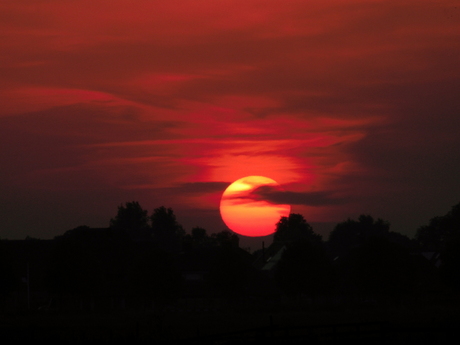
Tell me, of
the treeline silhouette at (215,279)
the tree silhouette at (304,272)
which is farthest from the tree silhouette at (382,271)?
the tree silhouette at (304,272)

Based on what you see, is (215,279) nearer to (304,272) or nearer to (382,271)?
(304,272)

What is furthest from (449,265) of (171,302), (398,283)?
(171,302)

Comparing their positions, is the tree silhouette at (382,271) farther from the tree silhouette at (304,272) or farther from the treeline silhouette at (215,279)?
the tree silhouette at (304,272)

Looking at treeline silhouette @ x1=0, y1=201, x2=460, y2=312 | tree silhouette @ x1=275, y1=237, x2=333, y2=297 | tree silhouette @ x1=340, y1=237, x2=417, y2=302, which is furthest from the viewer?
tree silhouette @ x1=275, y1=237, x2=333, y2=297

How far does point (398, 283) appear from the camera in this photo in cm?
9088

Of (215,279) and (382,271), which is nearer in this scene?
(382,271)

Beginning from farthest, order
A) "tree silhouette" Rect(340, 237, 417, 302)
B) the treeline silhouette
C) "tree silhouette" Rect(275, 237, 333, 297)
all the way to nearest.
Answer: "tree silhouette" Rect(275, 237, 333, 297), "tree silhouette" Rect(340, 237, 417, 302), the treeline silhouette

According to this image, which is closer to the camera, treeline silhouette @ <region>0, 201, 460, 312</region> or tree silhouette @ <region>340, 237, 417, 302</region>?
treeline silhouette @ <region>0, 201, 460, 312</region>

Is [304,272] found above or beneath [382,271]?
above

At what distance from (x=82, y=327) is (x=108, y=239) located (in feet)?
177

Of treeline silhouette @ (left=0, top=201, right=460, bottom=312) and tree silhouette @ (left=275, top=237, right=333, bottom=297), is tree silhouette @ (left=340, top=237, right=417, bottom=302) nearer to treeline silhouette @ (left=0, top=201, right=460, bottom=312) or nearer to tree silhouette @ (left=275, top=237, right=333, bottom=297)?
treeline silhouette @ (left=0, top=201, right=460, bottom=312)

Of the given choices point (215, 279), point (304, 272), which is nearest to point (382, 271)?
point (304, 272)

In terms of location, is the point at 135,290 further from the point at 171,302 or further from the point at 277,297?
the point at 277,297

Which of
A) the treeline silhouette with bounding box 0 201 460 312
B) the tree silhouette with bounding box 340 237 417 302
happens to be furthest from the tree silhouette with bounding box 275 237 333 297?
the tree silhouette with bounding box 340 237 417 302
